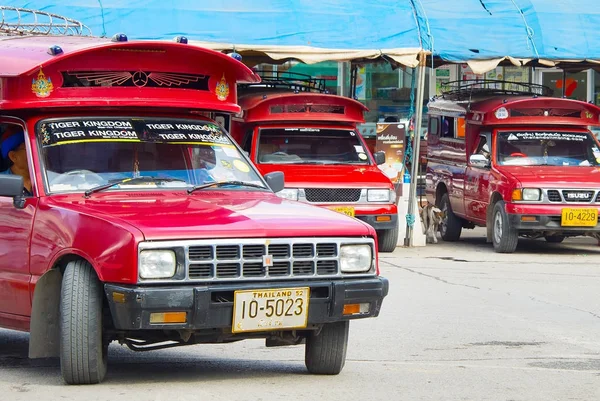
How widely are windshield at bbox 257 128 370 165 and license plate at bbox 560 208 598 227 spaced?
280 cm

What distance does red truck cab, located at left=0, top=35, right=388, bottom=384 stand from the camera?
701cm

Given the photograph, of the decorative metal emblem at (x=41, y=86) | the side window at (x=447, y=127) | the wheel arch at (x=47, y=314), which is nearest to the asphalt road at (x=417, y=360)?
the wheel arch at (x=47, y=314)

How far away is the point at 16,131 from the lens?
333 inches

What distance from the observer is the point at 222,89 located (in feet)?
29.4

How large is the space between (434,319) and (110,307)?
4.72 metres

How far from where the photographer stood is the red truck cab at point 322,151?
1692 cm

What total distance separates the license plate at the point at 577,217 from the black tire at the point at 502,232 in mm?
738

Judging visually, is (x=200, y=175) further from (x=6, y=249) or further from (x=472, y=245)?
(x=472, y=245)

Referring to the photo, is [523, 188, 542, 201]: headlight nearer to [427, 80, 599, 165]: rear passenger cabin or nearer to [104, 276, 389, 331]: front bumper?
[427, 80, 599, 165]: rear passenger cabin

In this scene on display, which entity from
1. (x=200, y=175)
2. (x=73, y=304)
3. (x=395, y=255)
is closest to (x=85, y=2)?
(x=395, y=255)

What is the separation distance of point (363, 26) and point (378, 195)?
3.04 metres

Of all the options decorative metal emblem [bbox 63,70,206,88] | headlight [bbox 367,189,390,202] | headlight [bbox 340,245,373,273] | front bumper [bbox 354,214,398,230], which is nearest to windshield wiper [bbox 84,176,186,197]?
decorative metal emblem [bbox 63,70,206,88]

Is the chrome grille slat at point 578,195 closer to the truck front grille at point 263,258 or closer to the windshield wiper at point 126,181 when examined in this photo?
the windshield wiper at point 126,181

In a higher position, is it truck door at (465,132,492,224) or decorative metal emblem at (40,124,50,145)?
decorative metal emblem at (40,124,50,145)
